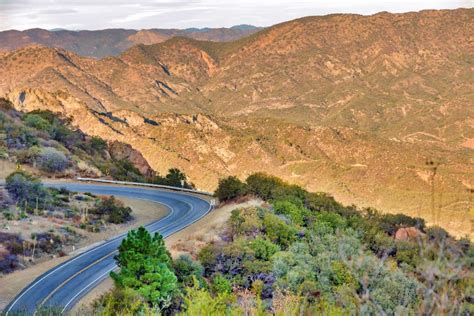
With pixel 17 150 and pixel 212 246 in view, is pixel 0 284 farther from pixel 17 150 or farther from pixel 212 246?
pixel 17 150

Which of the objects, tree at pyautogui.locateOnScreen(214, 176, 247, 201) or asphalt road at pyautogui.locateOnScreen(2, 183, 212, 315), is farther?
tree at pyautogui.locateOnScreen(214, 176, 247, 201)

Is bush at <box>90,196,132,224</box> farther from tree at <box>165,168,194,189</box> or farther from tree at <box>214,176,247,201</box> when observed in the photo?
tree at <box>165,168,194,189</box>

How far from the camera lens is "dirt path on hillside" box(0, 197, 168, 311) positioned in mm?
23266

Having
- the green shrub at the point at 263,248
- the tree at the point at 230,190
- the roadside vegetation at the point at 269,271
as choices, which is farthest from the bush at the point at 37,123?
the green shrub at the point at 263,248

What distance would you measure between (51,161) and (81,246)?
2147 cm

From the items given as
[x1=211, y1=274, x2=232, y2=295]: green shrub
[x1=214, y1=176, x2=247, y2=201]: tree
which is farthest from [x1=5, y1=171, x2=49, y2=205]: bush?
[x1=211, y1=274, x2=232, y2=295]: green shrub

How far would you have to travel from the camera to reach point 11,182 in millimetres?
35406

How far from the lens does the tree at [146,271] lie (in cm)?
2017

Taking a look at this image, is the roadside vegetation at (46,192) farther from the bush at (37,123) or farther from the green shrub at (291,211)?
the green shrub at (291,211)

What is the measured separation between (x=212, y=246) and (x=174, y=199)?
61.3 ft

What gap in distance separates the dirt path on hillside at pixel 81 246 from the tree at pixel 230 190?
446 cm

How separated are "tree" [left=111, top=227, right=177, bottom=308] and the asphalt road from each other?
8.73 ft

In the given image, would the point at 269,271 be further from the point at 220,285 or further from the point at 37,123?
the point at 37,123

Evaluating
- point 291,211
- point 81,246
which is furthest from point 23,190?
point 291,211
